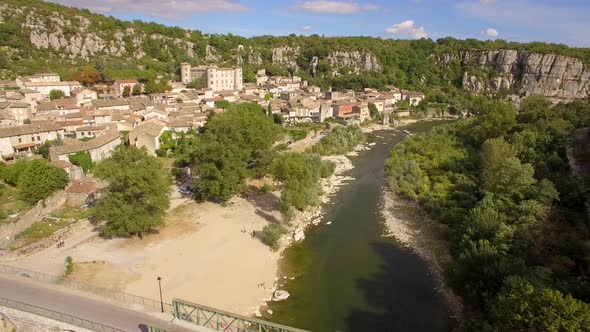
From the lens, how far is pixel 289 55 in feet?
346

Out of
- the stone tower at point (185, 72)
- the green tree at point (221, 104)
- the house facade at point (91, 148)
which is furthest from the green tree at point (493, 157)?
the stone tower at point (185, 72)

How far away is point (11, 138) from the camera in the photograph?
33.7 m

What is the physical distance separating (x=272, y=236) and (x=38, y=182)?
1709cm

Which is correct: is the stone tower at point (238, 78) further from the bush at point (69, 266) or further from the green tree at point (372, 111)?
the bush at point (69, 266)

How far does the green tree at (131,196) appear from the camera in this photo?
2170 centimetres

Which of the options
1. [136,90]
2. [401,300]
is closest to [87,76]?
[136,90]

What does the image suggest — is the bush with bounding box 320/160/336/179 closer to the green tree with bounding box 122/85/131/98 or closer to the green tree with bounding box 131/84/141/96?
the green tree with bounding box 131/84/141/96

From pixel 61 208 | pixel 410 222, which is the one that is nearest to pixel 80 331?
pixel 61 208

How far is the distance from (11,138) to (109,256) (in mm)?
20983

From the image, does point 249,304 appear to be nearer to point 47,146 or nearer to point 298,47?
point 47,146

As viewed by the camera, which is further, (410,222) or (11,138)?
(11,138)

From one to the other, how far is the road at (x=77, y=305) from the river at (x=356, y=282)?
5.78 m

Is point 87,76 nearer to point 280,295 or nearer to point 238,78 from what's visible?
point 238,78

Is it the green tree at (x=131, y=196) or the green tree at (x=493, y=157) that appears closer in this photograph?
the green tree at (x=131, y=196)
